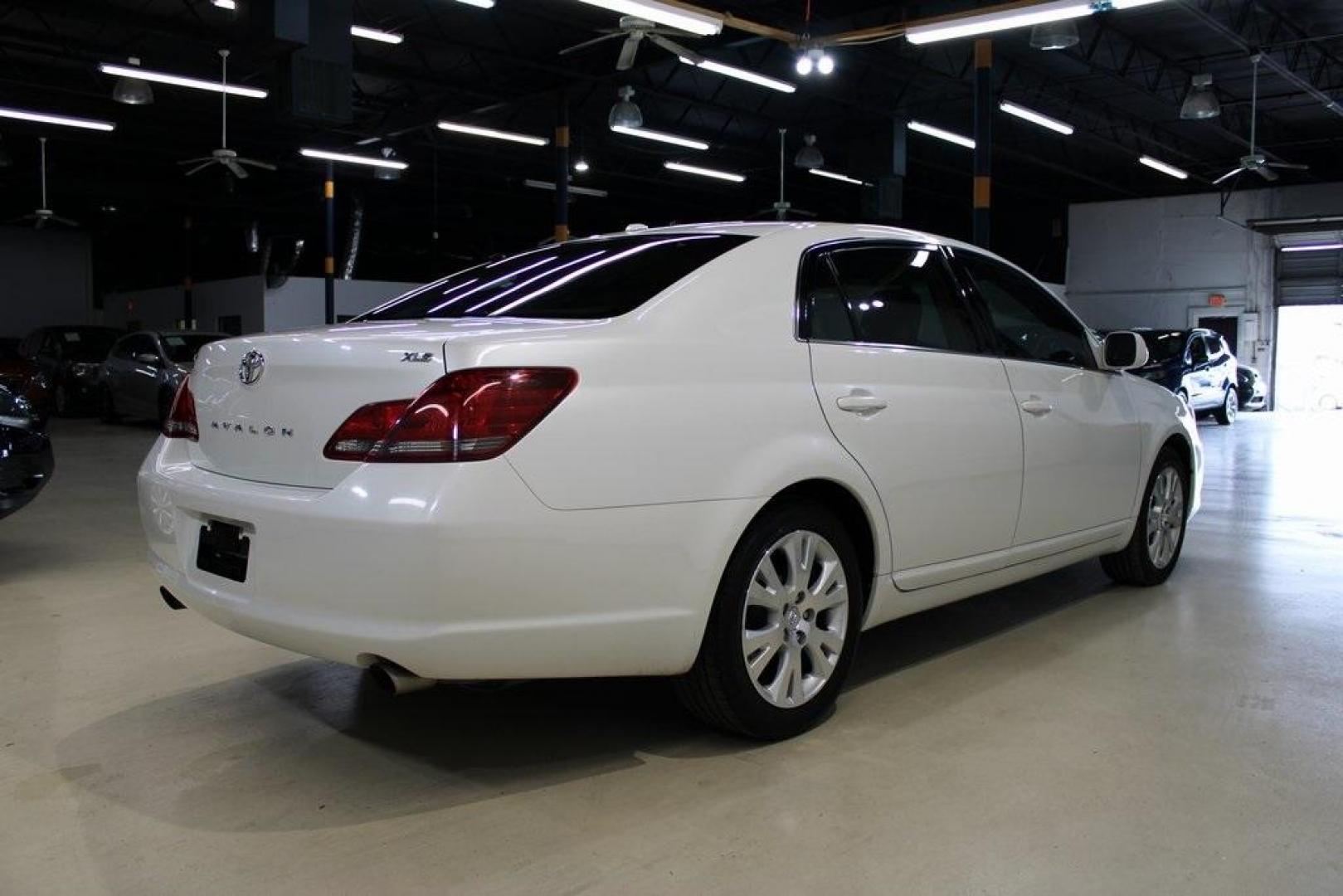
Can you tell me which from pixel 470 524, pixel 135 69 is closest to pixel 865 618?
pixel 470 524

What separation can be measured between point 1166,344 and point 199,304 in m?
19.6

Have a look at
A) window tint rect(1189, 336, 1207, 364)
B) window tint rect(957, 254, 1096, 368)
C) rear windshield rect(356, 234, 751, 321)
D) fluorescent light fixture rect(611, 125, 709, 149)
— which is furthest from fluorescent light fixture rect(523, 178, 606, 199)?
rear windshield rect(356, 234, 751, 321)

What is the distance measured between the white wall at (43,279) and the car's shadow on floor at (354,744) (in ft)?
91.6

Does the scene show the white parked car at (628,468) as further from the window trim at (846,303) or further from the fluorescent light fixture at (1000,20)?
the fluorescent light fixture at (1000,20)

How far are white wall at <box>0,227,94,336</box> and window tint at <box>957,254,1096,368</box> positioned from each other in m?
28.6

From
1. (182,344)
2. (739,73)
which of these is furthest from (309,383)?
(739,73)

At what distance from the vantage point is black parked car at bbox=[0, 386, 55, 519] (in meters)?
4.46

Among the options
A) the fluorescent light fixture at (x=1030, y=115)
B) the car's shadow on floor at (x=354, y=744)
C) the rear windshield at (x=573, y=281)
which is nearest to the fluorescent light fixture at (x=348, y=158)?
the fluorescent light fixture at (x=1030, y=115)

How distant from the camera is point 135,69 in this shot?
1176 cm

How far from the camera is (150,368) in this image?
12.1 metres

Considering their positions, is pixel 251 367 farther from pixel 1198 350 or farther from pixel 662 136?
pixel 1198 350

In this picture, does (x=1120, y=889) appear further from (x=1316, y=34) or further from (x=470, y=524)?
(x=1316, y=34)

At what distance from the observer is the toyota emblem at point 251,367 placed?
2.46 meters

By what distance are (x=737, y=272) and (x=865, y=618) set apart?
1035 millimetres
